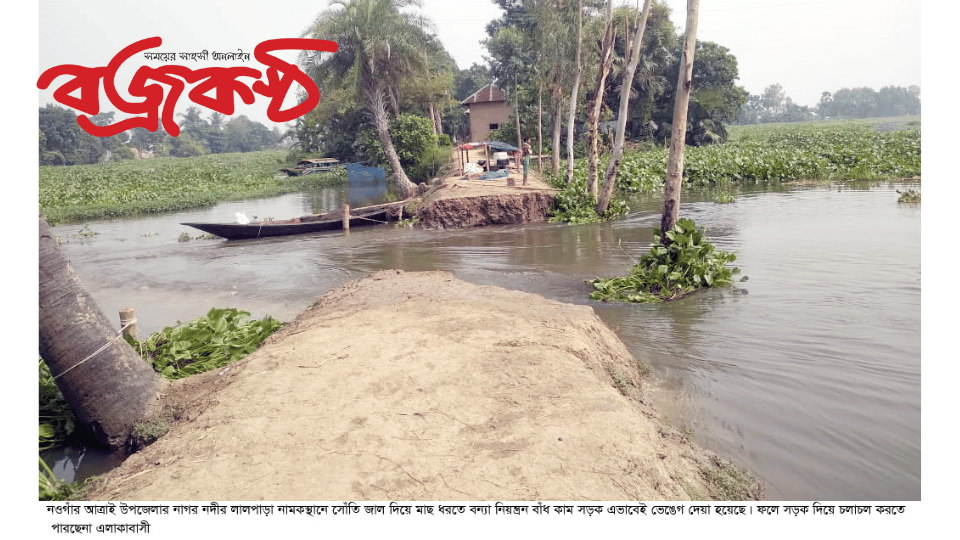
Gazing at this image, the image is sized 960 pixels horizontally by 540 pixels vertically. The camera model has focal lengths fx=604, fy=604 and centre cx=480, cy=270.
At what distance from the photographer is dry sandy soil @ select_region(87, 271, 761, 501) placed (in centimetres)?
329

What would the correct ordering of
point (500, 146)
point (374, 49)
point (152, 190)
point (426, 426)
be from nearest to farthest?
1. point (426, 426)
2. point (374, 49)
3. point (500, 146)
4. point (152, 190)

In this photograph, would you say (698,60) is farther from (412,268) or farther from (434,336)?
(434,336)

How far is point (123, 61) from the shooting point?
586 cm

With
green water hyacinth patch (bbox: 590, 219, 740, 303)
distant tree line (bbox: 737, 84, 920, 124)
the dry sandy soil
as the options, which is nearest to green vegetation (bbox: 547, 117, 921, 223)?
green water hyacinth patch (bbox: 590, 219, 740, 303)

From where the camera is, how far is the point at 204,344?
20.7 feet

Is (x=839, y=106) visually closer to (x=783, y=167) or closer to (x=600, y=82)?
(x=783, y=167)

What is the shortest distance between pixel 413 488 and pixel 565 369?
1.76 m

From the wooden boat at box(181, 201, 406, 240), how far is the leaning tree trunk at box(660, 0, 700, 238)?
35.8 feet

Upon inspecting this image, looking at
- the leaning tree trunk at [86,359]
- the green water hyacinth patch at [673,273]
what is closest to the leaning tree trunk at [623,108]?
the green water hyacinth patch at [673,273]

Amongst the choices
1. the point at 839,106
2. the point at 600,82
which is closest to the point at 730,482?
the point at 600,82

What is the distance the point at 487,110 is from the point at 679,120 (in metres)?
29.9

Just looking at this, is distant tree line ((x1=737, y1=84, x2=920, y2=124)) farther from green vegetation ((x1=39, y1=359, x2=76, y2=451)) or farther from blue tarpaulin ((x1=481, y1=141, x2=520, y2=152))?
green vegetation ((x1=39, y1=359, x2=76, y2=451))

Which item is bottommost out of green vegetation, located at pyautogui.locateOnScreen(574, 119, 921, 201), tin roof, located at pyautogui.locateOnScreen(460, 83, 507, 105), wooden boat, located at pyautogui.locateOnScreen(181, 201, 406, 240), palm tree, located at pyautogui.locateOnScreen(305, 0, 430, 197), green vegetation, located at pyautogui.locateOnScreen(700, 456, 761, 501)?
green vegetation, located at pyautogui.locateOnScreen(700, 456, 761, 501)

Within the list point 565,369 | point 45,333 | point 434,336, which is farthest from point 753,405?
point 45,333
